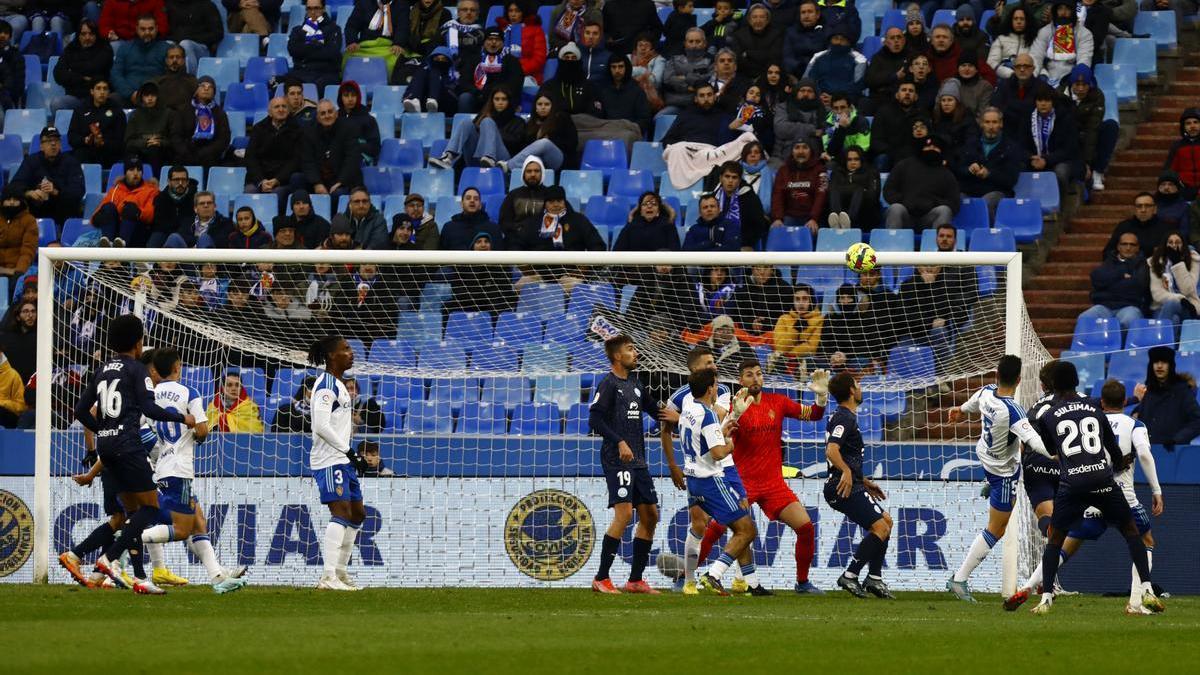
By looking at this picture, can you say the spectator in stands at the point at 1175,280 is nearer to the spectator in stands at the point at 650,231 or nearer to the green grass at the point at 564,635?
the spectator in stands at the point at 650,231

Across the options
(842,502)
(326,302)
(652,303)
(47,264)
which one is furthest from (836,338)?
(47,264)

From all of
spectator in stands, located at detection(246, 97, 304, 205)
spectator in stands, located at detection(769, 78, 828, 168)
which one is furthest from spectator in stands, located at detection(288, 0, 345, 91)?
spectator in stands, located at detection(769, 78, 828, 168)

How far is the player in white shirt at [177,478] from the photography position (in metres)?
13.7

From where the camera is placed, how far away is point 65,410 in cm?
1692

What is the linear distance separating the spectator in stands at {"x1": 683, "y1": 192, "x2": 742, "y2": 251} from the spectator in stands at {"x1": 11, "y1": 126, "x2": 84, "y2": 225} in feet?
25.9

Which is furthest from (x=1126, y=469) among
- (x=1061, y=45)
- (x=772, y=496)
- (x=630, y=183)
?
(x=1061, y=45)

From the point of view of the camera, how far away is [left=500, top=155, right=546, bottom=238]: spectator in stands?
19.9 m

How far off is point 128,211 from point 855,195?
832cm

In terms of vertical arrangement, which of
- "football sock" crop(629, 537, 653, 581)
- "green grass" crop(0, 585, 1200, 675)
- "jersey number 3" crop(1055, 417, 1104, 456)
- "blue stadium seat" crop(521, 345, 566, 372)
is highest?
"blue stadium seat" crop(521, 345, 566, 372)

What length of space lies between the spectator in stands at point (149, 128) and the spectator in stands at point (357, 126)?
2.43 m

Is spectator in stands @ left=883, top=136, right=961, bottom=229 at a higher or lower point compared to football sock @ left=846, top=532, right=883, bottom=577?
higher

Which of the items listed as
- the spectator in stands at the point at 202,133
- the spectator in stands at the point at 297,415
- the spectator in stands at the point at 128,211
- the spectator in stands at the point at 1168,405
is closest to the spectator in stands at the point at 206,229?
the spectator in stands at the point at 128,211

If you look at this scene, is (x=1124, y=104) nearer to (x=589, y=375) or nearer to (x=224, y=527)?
(x=589, y=375)

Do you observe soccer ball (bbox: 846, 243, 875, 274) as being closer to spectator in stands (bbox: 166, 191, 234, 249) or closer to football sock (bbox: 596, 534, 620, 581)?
football sock (bbox: 596, 534, 620, 581)
